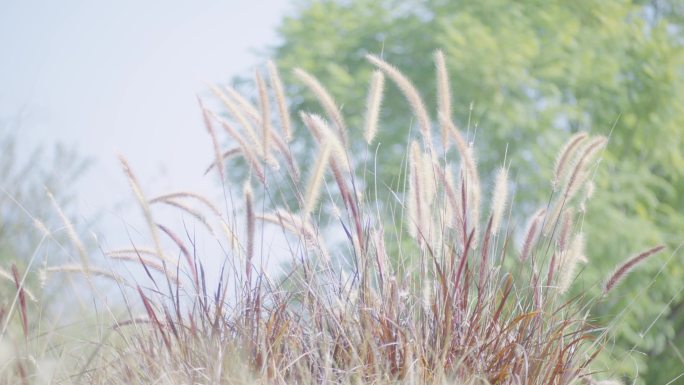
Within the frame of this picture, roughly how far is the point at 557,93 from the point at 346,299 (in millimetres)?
7155

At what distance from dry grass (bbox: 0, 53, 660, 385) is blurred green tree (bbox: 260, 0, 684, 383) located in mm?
5806

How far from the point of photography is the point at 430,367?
2.45 meters

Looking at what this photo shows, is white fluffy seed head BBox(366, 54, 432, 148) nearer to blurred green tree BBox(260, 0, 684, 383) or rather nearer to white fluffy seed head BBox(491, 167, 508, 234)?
white fluffy seed head BBox(491, 167, 508, 234)

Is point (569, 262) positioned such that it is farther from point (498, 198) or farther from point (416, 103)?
point (416, 103)

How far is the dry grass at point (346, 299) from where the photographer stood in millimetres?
2420

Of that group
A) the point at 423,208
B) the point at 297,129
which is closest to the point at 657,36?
the point at 297,129

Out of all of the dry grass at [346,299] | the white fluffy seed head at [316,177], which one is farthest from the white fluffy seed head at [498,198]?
the white fluffy seed head at [316,177]

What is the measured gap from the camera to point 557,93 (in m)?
9.16

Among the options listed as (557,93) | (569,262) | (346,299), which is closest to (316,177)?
(346,299)

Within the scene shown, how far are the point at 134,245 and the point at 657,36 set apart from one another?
916cm

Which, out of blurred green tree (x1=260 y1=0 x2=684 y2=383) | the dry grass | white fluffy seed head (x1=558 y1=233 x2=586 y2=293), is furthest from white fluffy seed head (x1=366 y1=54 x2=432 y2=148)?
blurred green tree (x1=260 y1=0 x2=684 y2=383)

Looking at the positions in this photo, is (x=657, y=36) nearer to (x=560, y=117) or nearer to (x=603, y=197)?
(x=560, y=117)

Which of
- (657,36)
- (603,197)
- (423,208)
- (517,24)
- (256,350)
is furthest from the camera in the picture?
(657,36)

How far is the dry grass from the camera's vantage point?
2420 mm
